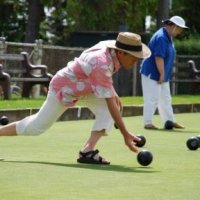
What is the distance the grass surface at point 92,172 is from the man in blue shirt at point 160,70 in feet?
6.92

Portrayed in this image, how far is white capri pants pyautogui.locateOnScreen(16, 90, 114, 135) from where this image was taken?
9227 millimetres

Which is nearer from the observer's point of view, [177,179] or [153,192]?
[153,192]

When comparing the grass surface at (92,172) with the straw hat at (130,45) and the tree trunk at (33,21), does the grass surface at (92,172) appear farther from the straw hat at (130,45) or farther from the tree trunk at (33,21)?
the tree trunk at (33,21)

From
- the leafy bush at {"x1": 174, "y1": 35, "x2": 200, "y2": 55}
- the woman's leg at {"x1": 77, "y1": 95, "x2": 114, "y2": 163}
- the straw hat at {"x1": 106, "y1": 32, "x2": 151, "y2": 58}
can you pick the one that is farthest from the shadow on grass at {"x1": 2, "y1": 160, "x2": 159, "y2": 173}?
the leafy bush at {"x1": 174, "y1": 35, "x2": 200, "y2": 55}

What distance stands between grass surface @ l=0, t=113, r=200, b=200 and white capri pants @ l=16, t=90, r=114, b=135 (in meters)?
0.31

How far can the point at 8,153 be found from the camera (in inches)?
398

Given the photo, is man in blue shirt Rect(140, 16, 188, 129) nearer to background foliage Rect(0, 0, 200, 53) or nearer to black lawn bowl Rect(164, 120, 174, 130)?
black lawn bowl Rect(164, 120, 174, 130)

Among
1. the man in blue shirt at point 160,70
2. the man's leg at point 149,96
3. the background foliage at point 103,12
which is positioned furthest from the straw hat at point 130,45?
the background foliage at point 103,12

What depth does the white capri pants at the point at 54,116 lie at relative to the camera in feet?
30.3

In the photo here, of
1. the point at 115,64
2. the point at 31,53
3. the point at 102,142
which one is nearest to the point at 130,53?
the point at 115,64

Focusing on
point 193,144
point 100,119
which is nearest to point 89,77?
point 100,119

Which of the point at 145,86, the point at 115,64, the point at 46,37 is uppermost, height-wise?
the point at 115,64

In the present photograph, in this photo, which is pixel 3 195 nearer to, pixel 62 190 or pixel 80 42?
pixel 62 190

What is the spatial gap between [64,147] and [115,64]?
2330 millimetres
